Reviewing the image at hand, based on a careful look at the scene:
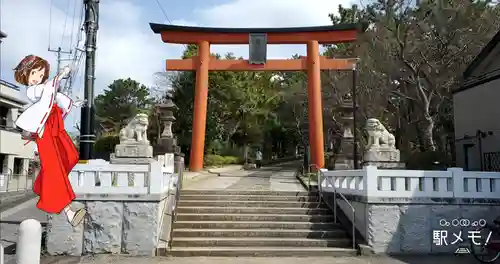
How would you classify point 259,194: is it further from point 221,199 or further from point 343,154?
point 343,154

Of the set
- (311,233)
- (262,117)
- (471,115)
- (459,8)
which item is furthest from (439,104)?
(311,233)

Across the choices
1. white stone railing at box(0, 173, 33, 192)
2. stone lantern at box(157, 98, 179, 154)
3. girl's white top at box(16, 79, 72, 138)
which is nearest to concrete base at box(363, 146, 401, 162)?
stone lantern at box(157, 98, 179, 154)

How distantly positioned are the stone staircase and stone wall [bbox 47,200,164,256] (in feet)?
2.40

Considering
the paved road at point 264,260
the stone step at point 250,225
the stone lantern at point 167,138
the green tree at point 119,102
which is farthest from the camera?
the green tree at point 119,102

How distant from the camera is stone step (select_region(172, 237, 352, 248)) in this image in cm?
935

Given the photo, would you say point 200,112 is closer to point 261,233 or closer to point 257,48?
point 257,48

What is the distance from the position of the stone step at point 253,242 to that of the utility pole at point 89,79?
3274 mm

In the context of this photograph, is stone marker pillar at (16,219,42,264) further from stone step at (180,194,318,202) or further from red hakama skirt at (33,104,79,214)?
stone step at (180,194,318,202)

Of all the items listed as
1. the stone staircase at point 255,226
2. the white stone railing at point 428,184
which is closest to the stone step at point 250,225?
the stone staircase at point 255,226

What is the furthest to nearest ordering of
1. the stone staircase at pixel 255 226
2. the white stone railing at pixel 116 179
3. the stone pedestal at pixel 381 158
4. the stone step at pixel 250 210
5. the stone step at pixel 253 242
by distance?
the stone pedestal at pixel 381 158, the stone step at pixel 250 210, the stone step at pixel 253 242, the stone staircase at pixel 255 226, the white stone railing at pixel 116 179

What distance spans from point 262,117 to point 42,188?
103 feet

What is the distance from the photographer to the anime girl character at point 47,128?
663 cm

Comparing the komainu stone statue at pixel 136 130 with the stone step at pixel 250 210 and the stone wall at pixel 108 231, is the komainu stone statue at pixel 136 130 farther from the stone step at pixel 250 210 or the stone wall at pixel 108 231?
the stone wall at pixel 108 231

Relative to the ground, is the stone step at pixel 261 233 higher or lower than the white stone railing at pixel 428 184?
lower
